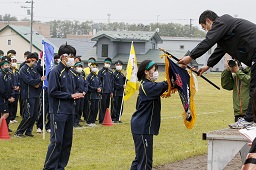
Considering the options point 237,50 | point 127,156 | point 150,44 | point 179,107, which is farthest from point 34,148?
point 150,44

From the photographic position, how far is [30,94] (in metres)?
15.3

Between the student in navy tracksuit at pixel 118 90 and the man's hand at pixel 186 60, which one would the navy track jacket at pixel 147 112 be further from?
the student in navy tracksuit at pixel 118 90

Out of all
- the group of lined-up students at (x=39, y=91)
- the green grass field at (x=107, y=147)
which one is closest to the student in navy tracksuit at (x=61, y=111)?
the group of lined-up students at (x=39, y=91)

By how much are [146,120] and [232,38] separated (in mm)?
1896

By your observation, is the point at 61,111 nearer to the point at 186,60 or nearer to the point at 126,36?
the point at 186,60

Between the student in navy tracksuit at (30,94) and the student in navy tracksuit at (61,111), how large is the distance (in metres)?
4.84

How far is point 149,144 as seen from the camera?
29.1 feet

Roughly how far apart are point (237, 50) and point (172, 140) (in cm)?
765

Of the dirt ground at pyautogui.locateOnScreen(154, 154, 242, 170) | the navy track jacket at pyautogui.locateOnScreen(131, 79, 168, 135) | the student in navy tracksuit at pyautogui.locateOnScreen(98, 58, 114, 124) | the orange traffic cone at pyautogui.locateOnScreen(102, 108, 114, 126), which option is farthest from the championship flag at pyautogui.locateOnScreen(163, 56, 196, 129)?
the student in navy tracksuit at pyautogui.locateOnScreen(98, 58, 114, 124)

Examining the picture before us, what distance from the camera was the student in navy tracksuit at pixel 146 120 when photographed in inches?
348

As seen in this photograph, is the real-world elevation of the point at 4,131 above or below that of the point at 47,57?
below

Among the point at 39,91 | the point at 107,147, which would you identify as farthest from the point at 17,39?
the point at 107,147

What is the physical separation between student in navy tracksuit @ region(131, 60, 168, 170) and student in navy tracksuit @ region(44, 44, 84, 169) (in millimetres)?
1546

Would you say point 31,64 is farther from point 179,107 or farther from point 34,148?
A: point 179,107
